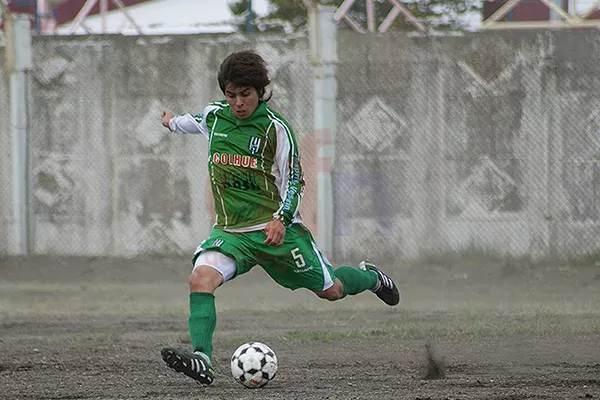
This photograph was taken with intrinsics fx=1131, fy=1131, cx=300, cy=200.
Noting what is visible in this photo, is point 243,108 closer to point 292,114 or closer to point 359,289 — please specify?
point 359,289

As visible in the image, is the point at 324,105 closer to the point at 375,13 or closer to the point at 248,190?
the point at 375,13

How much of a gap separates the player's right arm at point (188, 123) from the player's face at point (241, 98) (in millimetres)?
333

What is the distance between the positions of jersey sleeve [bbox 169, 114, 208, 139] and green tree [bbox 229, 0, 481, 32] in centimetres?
815

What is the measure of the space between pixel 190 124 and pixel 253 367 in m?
1.53

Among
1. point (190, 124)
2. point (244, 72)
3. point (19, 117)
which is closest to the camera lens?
point (244, 72)

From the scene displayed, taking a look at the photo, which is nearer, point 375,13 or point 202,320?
point 202,320

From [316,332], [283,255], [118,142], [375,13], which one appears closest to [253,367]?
[283,255]

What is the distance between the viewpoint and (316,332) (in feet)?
28.2

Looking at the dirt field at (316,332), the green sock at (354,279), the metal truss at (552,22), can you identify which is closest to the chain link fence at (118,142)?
the dirt field at (316,332)

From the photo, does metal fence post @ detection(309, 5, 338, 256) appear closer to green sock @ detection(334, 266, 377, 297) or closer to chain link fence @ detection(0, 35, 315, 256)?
chain link fence @ detection(0, 35, 315, 256)

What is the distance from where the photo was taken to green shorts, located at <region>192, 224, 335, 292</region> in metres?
6.12

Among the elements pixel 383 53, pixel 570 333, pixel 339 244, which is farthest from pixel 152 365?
pixel 383 53

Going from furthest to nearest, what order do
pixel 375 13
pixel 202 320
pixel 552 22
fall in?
1. pixel 375 13
2. pixel 552 22
3. pixel 202 320

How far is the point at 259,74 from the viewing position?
20.0 ft
